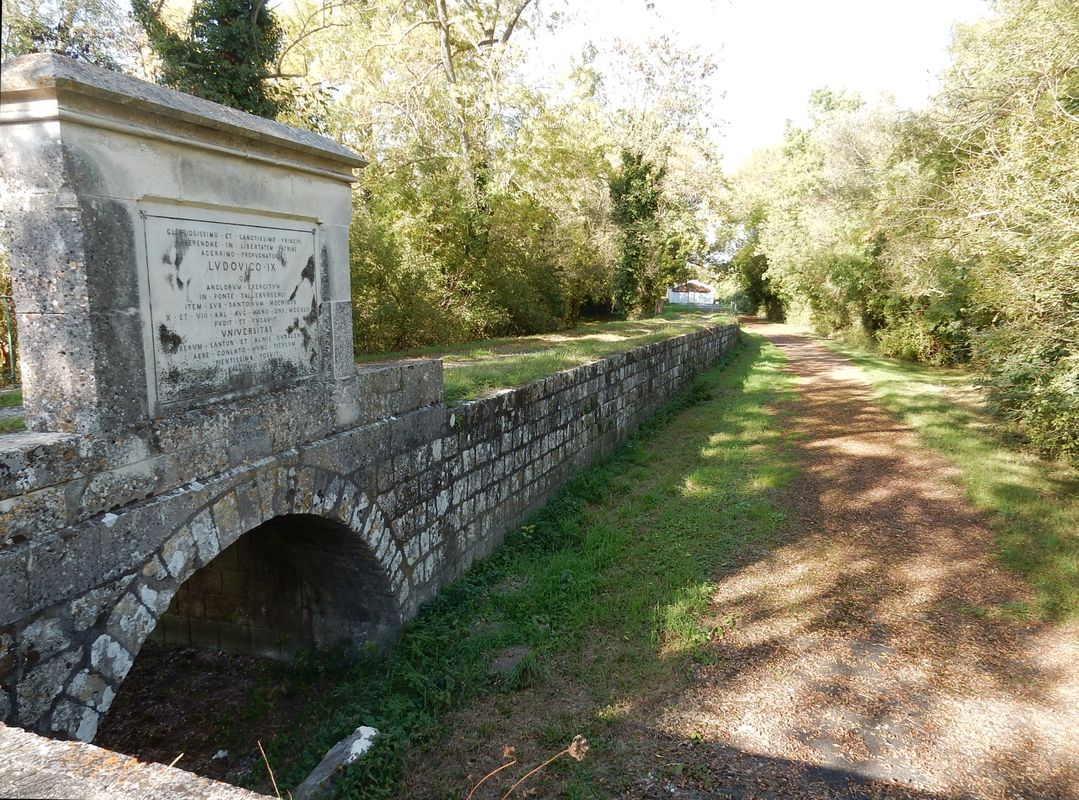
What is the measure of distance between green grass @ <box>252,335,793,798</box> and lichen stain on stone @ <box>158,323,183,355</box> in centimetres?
250

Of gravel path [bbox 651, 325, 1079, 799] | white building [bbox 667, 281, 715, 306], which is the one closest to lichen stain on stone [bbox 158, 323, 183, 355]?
gravel path [bbox 651, 325, 1079, 799]

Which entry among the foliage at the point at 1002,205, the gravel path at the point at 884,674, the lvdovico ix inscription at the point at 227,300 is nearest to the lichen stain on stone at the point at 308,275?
the lvdovico ix inscription at the point at 227,300

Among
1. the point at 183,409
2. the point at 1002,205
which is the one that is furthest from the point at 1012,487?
the point at 183,409

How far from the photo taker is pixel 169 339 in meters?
3.56

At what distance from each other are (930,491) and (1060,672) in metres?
4.21

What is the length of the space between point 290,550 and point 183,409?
1.98 m

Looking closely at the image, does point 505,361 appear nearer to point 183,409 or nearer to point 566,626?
point 566,626

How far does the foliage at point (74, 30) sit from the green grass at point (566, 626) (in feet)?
38.3

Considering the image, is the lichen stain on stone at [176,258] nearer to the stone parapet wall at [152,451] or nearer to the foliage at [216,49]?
the stone parapet wall at [152,451]

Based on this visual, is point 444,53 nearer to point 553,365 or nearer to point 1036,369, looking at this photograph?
point 553,365

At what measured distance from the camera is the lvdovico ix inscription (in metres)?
3.52

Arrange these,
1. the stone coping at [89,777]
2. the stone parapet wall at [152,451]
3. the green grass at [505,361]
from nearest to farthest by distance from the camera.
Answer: the stone coping at [89,777]
the stone parapet wall at [152,451]
the green grass at [505,361]

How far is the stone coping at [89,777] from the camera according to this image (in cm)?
175

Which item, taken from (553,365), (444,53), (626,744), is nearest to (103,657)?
(626,744)
